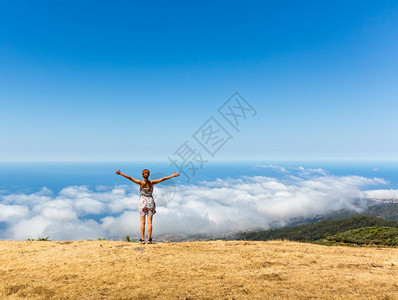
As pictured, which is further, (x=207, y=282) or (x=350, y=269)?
(x=350, y=269)

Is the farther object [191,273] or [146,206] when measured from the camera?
[146,206]

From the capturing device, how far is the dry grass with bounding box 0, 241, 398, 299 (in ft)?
19.8

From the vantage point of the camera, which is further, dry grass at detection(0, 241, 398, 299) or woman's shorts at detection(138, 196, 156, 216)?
woman's shorts at detection(138, 196, 156, 216)

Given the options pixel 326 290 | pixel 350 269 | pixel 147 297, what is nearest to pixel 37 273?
pixel 147 297

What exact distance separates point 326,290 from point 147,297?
444 centimetres

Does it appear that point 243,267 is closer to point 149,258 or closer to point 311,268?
point 311,268

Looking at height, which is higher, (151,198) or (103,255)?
(151,198)

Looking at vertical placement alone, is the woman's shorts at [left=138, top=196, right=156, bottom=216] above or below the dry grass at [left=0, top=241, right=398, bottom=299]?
above

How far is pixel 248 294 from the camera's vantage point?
5891mm

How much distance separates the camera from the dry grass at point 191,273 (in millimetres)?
6027

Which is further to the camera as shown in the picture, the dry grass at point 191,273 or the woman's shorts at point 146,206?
the woman's shorts at point 146,206

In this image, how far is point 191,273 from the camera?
755 cm

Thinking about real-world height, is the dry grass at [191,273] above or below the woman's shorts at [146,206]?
below

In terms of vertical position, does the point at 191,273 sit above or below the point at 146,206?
below
